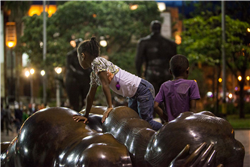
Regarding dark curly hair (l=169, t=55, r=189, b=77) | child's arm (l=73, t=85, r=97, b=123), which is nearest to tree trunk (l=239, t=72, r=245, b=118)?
dark curly hair (l=169, t=55, r=189, b=77)

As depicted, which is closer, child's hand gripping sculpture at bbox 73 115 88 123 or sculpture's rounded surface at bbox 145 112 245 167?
sculpture's rounded surface at bbox 145 112 245 167

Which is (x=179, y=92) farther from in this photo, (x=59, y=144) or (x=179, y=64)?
(x=59, y=144)

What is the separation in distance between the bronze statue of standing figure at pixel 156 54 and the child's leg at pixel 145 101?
4.35 m

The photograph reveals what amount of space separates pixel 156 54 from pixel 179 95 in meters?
4.79

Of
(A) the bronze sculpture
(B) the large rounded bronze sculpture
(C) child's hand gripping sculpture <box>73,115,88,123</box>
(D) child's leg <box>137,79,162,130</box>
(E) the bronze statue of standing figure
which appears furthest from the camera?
(A) the bronze sculpture

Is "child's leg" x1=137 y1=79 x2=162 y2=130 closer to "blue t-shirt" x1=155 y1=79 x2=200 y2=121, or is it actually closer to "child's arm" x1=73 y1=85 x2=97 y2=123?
"blue t-shirt" x1=155 y1=79 x2=200 y2=121

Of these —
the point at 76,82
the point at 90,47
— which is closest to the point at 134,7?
the point at 76,82

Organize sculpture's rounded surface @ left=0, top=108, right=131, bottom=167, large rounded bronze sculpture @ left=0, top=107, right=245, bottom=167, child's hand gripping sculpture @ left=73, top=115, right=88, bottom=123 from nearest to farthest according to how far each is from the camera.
→ large rounded bronze sculpture @ left=0, top=107, right=245, bottom=167 → sculpture's rounded surface @ left=0, top=108, right=131, bottom=167 → child's hand gripping sculpture @ left=73, top=115, right=88, bottom=123

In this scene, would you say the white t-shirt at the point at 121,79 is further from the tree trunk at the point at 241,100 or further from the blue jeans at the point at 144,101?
the tree trunk at the point at 241,100

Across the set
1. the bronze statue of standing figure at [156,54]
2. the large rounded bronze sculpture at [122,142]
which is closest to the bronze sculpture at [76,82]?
the bronze statue of standing figure at [156,54]

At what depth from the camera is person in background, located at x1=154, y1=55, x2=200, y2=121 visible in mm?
3961

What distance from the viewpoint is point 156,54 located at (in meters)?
8.69

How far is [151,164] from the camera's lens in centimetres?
268

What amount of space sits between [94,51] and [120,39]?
85.8ft
